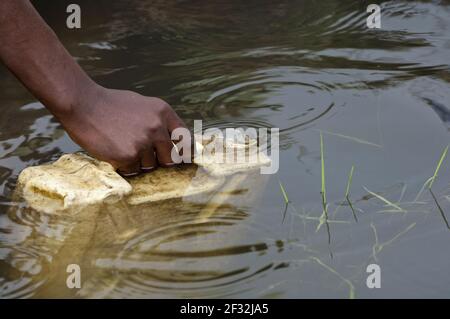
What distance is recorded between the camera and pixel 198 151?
9.62 feet

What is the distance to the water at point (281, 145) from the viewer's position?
7.57 feet

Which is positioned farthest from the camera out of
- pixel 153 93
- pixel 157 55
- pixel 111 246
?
pixel 157 55

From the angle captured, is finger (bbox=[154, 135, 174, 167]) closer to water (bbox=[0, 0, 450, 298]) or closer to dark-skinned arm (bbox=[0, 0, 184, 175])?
dark-skinned arm (bbox=[0, 0, 184, 175])

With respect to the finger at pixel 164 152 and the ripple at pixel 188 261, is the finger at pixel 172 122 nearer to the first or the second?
the finger at pixel 164 152

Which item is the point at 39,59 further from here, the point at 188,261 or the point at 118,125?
the point at 188,261

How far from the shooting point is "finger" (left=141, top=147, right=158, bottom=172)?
277 cm

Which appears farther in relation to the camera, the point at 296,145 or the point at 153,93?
the point at 153,93

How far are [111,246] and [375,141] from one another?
1.11 meters

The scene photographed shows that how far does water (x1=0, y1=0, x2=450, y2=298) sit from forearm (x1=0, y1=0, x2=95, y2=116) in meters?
Result: 0.39

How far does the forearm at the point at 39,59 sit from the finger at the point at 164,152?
1.01ft

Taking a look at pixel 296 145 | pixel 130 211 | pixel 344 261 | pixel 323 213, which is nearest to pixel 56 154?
pixel 130 211

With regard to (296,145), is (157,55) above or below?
above

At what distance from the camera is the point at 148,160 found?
2.82 m
